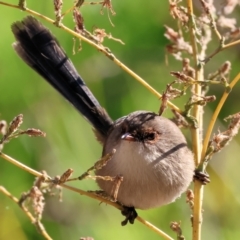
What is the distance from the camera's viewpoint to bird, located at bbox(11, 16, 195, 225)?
2.18m

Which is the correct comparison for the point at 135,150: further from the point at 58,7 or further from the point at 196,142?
the point at 58,7

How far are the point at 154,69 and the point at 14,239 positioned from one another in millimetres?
1365

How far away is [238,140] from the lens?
12.3ft

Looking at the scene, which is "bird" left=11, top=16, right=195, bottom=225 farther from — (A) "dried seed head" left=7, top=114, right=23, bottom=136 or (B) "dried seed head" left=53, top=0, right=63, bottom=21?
(A) "dried seed head" left=7, top=114, right=23, bottom=136

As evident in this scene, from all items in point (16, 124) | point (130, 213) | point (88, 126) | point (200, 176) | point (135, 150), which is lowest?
point (16, 124)

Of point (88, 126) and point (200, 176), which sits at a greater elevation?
point (88, 126)

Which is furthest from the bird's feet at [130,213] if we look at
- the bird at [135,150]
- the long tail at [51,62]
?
the long tail at [51,62]

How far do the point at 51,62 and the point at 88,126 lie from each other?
1.10m

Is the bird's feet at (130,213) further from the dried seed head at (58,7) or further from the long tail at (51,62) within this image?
the dried seed head at (58,7)

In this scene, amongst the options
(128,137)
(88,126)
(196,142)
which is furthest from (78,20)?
(88,126)

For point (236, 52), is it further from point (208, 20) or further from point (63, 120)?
point (208, 20)

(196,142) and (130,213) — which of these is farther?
(130,213)

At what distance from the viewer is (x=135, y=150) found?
2.27 meters

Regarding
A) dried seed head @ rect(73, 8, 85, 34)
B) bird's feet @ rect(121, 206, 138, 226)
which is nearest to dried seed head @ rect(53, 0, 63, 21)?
dried seed head @ rect(73, 8, 85, 34)
